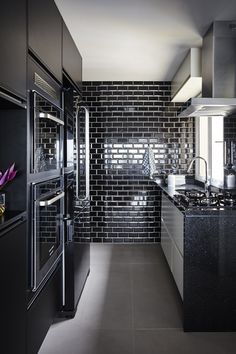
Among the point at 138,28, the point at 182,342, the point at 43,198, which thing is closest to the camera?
the point at 43,198

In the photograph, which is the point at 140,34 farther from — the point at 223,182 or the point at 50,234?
the point at 50,234

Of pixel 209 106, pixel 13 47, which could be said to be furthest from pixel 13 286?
pixel 209 106

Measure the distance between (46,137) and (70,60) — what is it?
3.44 feet

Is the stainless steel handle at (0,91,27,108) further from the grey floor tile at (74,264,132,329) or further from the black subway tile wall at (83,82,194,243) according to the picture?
the black subway tile wall at (83,82,194,243)

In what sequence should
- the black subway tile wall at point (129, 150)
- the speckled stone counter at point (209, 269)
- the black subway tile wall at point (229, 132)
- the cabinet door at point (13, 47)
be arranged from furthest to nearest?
1. the black subway tile wall at point (129, 150)
2. the black subway tile wall at point (229, 132)
3. the speckled stone counter at point (209, 269)
4. the cabinet door at point (13, 47)

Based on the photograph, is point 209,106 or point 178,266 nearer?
point 209,106

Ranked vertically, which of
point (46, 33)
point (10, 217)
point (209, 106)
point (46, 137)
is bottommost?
point (10, 217)

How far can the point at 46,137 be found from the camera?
2.00 metres

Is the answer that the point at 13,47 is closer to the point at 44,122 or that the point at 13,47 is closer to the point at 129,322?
the point at 44,122

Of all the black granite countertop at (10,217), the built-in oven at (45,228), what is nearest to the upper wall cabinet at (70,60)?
the built-in oven at (45,228)

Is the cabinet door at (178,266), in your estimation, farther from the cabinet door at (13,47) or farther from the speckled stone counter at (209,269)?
the cabinet door at (13,47)

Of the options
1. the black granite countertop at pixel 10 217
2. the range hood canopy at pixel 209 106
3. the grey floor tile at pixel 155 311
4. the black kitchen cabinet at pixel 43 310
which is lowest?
the grey floor tile at pixel 155 311

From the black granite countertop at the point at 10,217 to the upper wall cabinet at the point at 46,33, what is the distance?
811 millimetres

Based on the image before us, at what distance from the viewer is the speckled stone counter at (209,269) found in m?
2.41
